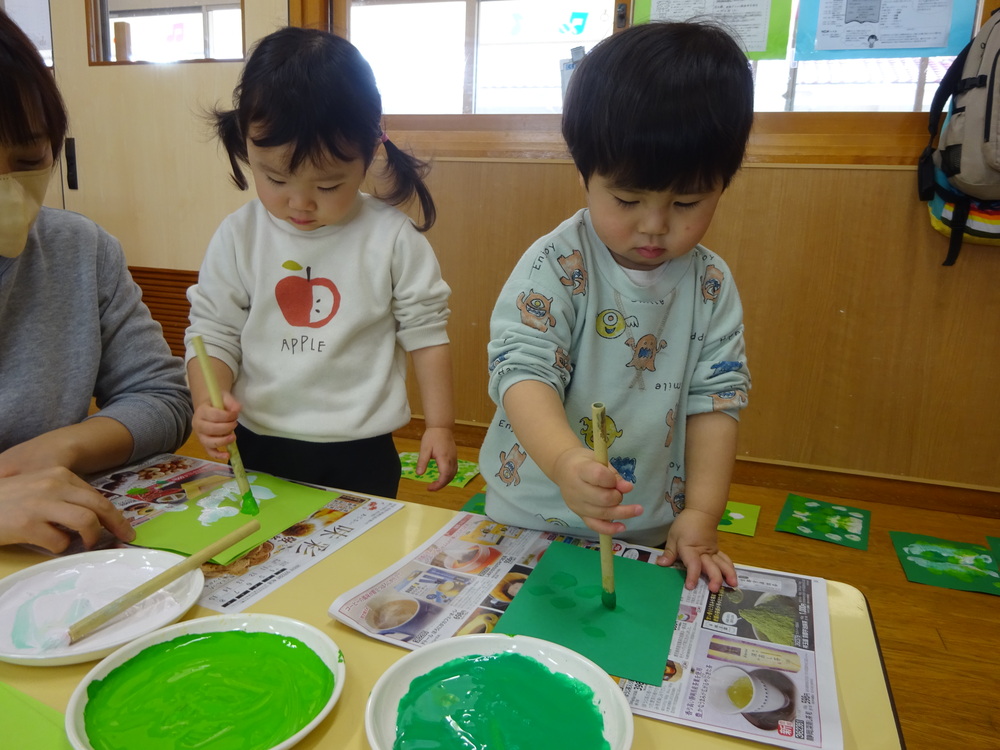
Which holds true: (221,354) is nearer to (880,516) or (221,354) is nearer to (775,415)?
(775,415)

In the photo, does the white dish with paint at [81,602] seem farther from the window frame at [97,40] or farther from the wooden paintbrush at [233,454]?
the window frame at [97,40]

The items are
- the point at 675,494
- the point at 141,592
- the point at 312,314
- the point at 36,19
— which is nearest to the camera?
the point at 141,592

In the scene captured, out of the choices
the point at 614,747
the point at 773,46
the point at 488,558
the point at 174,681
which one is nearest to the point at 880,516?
the point at 773,46

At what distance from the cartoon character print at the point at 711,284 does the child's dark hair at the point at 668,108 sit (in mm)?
171

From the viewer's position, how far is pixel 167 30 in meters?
2.81

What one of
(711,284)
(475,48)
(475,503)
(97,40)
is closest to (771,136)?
(475,48)

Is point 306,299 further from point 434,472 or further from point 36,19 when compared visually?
point 36,19

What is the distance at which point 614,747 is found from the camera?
1.44 ft

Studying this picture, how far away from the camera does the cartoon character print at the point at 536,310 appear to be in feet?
2.57

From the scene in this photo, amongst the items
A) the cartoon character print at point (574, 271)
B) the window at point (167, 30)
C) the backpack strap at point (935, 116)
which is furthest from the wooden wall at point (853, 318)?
the cartoon character print at point (574, 271)

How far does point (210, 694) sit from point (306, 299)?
24.7 inches

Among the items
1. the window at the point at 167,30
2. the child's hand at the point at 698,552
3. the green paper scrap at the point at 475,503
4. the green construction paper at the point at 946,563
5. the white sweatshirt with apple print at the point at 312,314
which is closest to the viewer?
the child's hand at the point at 698,552

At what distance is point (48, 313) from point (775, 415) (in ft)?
6.66

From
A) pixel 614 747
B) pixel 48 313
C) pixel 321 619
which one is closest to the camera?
pixel 614 747
